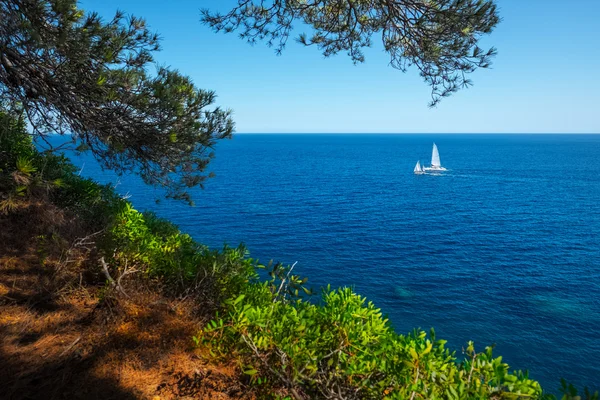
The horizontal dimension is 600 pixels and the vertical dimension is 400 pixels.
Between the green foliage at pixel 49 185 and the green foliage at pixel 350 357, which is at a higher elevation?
the green foliage at pixel 49 185

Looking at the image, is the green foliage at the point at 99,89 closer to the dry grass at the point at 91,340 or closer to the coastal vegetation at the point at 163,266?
the coastal vegetation at the point at 163,266

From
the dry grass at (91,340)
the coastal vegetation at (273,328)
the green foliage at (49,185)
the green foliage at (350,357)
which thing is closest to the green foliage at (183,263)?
the coastal vegetation at (273,328)

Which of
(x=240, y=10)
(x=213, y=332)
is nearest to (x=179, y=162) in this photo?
(x=240, y=10)

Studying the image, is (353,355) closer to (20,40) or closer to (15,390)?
(15,390)

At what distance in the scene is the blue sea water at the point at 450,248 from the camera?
25.7 meters

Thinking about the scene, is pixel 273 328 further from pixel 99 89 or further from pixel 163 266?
pixel 99 89

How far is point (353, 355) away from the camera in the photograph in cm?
370

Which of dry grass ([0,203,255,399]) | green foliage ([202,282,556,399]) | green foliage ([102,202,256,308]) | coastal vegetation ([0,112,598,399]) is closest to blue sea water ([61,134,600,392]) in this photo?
green foliage ([102,202,256,308])

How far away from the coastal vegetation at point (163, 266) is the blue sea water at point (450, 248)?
21793 mm

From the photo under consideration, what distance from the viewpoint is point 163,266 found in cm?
589

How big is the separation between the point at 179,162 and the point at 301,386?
5.95 meters

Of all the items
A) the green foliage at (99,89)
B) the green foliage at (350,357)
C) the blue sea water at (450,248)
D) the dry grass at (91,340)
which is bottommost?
the blue sea water at (450,248)

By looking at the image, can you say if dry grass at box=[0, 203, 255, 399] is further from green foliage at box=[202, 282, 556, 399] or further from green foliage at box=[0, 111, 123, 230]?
green foliage at box=[0, 111, 123, 230]

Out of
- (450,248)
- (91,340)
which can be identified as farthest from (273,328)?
(450,248)
